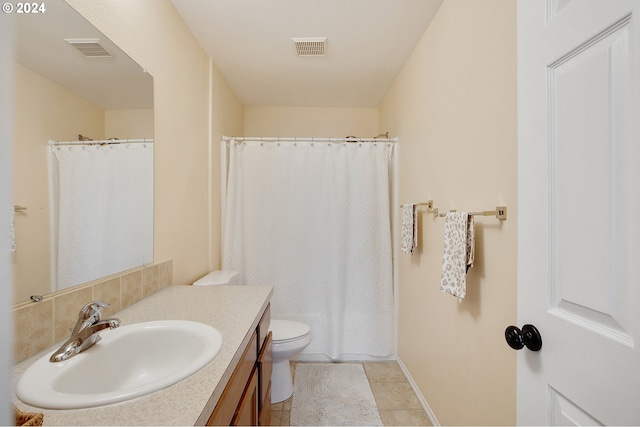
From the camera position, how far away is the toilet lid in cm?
177

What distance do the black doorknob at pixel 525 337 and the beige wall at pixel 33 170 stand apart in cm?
129

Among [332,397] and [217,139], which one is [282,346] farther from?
[217,139]

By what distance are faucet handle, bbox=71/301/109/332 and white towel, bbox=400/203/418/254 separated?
159cm

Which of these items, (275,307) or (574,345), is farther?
Answer: (275,307)

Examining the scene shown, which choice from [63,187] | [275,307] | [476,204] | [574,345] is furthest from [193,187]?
[574,345]

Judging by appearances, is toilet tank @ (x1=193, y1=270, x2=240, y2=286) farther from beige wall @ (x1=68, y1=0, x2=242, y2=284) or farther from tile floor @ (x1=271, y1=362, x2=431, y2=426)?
tile floor @ (x1=271, y1=362, x2=431, y2=426)

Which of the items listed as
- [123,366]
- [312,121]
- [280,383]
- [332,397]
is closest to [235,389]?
[123,366]

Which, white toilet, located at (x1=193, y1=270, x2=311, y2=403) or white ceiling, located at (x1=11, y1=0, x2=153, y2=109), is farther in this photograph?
white toilet, located at (x1=193, y1=270, x2=311, y2=403)

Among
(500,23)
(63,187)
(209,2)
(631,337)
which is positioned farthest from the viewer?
(209,2)

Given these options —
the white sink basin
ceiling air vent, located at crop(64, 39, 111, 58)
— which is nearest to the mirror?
ceiling air vent, located at crop(64, 39, 111, 58)

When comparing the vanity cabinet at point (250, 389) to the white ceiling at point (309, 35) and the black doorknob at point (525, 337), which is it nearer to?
the black doorknob at point (525, 337)

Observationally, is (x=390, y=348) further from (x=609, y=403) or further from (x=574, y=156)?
(x=574, y=156)

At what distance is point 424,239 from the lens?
179 centimetres

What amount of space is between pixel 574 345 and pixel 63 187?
142cm
